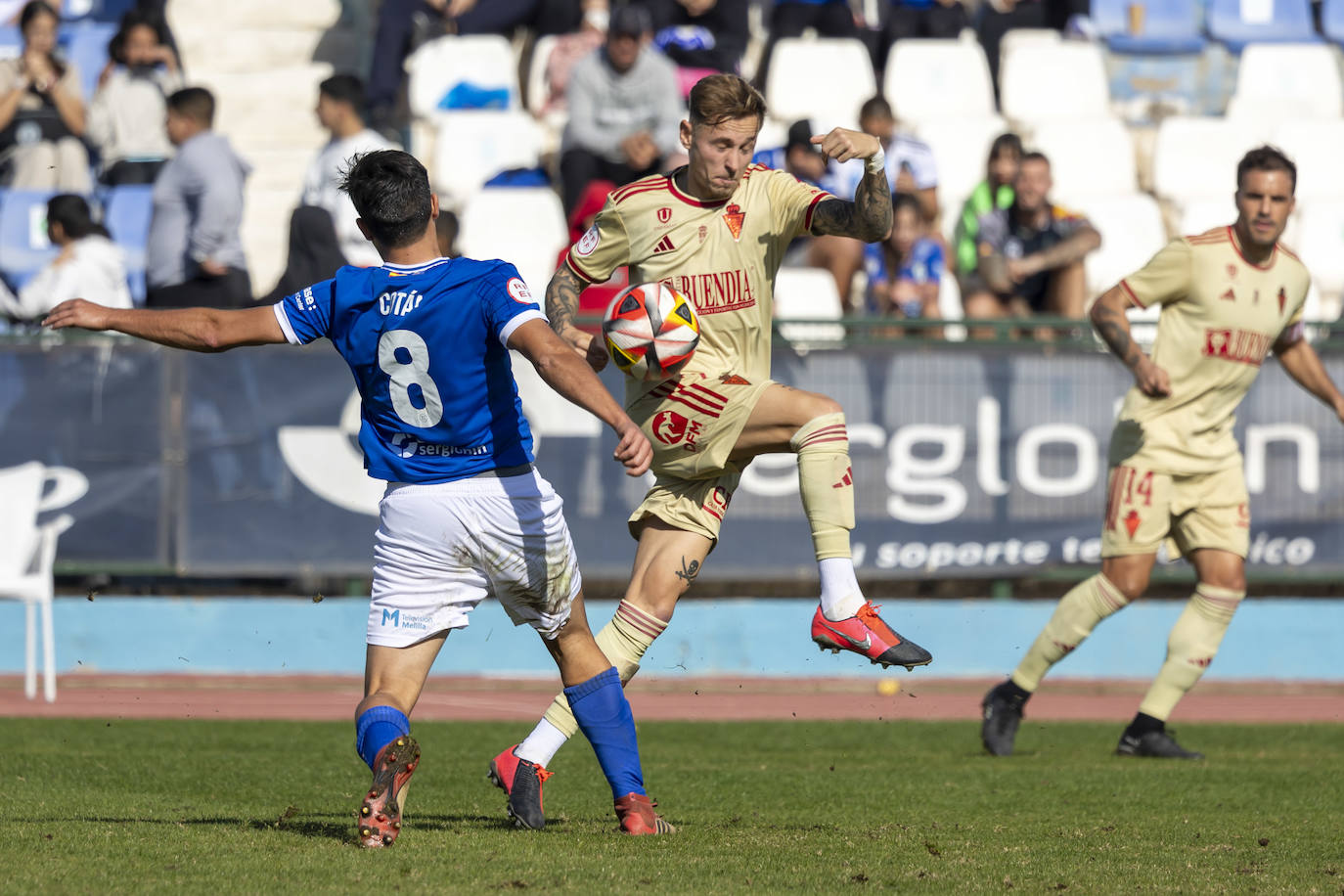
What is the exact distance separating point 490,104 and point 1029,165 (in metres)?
5.67

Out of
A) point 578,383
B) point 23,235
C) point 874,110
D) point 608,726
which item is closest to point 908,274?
point 874,110

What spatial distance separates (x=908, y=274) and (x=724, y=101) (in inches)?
287

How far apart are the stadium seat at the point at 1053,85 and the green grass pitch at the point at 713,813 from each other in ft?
27.0

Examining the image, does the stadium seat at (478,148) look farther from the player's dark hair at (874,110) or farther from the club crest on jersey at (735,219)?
the club crest on jersey at (735,219)

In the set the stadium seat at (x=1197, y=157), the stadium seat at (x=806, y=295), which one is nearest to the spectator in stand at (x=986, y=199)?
the stadium seat at (x=806, y=295)

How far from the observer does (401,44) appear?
55.0ft

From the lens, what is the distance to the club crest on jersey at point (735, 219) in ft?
21.6

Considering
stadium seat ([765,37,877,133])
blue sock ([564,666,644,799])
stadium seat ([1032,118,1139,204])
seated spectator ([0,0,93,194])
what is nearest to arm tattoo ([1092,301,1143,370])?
blue sock ([564,666,644,799])

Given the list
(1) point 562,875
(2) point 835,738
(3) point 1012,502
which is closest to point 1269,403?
(3) point 1012,502

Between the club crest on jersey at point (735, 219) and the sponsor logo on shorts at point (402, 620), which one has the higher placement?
the club crest on jersey at point (735, 219)

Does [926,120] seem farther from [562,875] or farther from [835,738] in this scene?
[562,875]

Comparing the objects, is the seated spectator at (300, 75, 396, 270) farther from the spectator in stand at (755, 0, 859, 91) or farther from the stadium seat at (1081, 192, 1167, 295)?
the stadium seat at (1081, 192, 1167, 295)

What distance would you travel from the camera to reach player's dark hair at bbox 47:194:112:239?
41.3 ft

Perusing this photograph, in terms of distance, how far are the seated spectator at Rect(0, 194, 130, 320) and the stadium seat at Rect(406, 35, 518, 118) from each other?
4.57m
